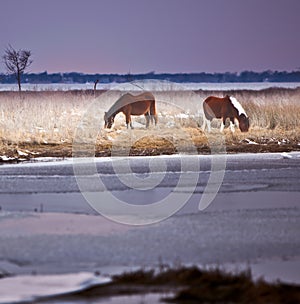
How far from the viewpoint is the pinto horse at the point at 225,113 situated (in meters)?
26.0

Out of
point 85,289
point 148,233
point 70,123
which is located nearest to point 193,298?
point 85,289

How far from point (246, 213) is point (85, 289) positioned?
455 centimetres

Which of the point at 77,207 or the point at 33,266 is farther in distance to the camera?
the point at 77,207

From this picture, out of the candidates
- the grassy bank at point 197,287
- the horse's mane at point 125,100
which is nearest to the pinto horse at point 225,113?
the horse's mane at point 125,100

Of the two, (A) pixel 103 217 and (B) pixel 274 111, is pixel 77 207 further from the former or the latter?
(B) pixel 274 111

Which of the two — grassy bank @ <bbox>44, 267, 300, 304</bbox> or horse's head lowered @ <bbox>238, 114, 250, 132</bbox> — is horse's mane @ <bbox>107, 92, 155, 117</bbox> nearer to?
horse's head lowered @ <bbox>238, 114, 250, 132</bbox>

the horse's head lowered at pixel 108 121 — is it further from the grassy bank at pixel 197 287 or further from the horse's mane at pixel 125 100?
the grassy bank at pixel 197 287

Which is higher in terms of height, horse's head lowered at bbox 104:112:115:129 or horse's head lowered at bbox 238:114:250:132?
horse's head lowered at bbox 104:112:115:129

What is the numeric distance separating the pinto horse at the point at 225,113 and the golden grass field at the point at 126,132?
33cm

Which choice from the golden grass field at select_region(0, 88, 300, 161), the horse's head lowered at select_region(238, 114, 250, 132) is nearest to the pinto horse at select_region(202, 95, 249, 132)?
the horse's head lowered at select_region(238, 114, 250, 132)

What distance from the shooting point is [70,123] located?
980 inches

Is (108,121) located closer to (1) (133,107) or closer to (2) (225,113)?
(1) (133,107)

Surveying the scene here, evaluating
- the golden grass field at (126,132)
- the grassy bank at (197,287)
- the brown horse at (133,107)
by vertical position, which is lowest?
the grassy bank at (197,287)

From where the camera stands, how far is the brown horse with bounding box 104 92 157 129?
25.9 metres
